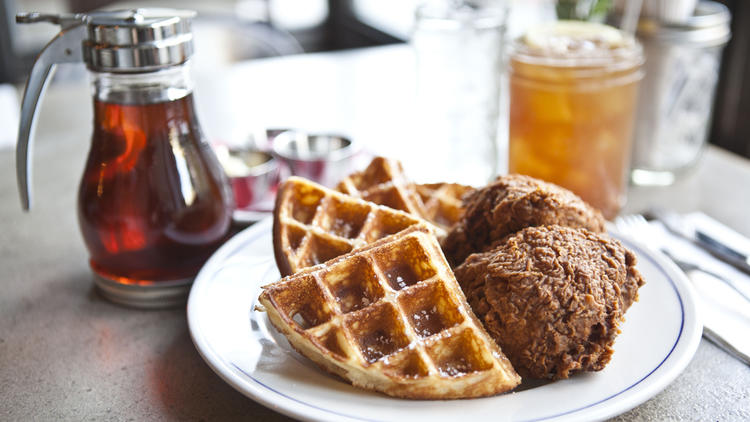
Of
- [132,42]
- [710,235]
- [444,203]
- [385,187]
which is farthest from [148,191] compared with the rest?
[710,235]

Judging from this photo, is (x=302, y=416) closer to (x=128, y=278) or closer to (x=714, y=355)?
(x=128, y=278)

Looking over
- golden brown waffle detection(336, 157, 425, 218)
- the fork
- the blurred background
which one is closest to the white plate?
the fork

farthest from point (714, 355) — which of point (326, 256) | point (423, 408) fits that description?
point (326, 256)

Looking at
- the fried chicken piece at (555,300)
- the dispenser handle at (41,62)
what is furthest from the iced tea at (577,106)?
the dispenser handle at (41,62)

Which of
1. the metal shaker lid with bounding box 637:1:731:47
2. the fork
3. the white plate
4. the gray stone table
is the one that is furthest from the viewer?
the metal shaker lid with bounding box 637:1:731:47

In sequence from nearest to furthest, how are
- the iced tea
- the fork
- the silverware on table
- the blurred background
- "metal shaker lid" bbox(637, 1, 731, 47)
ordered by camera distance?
the silverware on table
the fork
the iced tea
"metal shaker lid" bbox(637, 1, 731, 47)
the blurred background

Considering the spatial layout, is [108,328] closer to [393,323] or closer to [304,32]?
[393,323]

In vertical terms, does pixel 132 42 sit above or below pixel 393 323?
above

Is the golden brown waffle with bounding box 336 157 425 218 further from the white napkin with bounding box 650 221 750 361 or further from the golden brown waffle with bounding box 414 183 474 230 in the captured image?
the white napkin with bounding box 650 221 750 361
